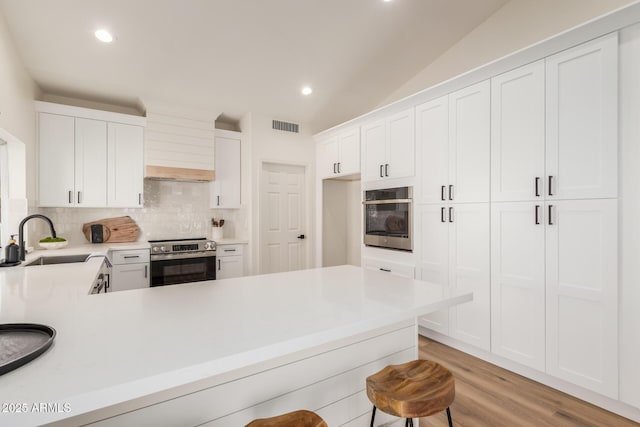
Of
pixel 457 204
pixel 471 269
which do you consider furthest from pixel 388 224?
pixel 471 269

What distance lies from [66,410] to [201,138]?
3.93 metres

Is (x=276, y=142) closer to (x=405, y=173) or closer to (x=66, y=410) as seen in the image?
(x=405, y=173)

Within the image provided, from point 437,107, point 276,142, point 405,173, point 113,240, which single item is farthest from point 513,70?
point 113,240

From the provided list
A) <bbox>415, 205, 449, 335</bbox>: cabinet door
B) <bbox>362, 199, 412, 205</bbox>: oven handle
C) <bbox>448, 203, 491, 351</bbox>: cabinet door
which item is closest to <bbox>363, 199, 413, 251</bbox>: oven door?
<bbox>362, 199, 412, 205</bbox>: oven handle

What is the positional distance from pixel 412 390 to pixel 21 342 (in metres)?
1.31

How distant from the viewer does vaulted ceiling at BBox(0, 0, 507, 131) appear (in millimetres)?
2668

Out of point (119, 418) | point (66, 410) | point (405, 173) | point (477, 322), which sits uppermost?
point (405, 173)

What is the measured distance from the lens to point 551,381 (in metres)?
2.31

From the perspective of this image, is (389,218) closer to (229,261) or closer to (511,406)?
(511,406)

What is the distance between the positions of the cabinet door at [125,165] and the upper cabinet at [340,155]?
240 cm

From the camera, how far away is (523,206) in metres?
2.43

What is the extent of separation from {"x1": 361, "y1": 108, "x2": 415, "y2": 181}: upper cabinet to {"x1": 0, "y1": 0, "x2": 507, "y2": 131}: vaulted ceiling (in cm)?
81

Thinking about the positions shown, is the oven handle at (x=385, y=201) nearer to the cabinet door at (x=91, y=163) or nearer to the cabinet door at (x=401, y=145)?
the cabinet door at (x=401, y=145)

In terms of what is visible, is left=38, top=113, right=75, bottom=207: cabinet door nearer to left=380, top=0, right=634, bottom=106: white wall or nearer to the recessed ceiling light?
the recessed ceiling light
